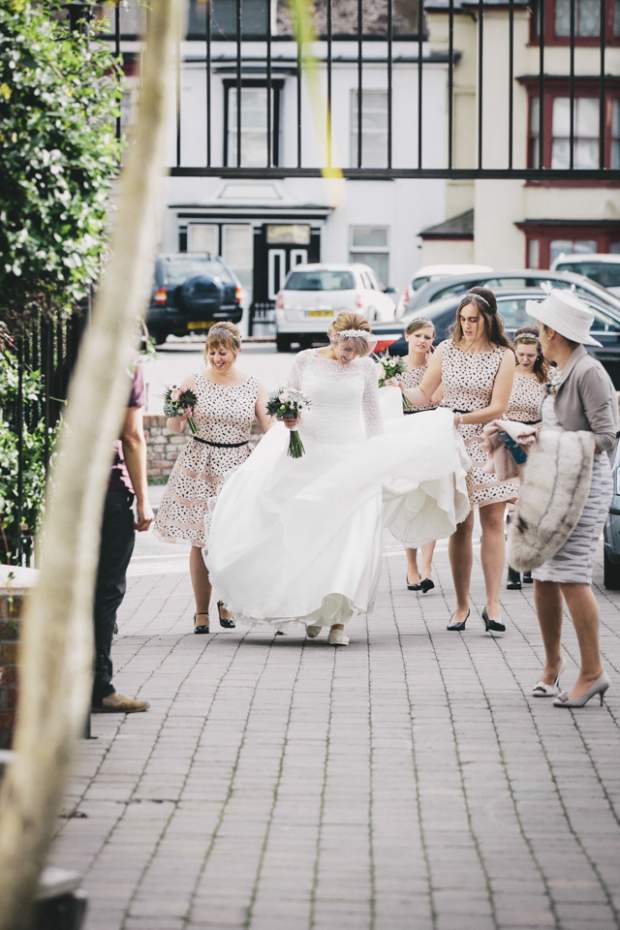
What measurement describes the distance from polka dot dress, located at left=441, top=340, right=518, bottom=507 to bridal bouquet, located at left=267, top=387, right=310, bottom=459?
0.93m

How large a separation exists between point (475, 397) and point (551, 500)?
266 centimetres

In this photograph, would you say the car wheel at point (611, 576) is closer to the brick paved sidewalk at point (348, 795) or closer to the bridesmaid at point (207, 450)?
the brick paved sidewalk at point (348, 795)

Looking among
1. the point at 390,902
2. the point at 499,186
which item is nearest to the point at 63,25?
the point at 390,902

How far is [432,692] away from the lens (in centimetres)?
778

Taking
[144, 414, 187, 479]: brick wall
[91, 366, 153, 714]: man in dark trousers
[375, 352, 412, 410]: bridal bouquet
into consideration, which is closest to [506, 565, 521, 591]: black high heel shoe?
[375, 352, 412, 410]: bridal bouquet

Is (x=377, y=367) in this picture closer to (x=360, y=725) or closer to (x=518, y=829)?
(x=360, y=725)

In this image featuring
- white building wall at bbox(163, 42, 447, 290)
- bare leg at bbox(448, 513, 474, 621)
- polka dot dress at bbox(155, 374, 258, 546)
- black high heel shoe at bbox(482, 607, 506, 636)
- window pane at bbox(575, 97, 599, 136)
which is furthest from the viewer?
white building wall at bbox(163, 42, 447, 290)

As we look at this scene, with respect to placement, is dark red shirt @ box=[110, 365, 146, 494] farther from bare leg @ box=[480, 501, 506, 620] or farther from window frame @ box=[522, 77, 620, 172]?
window frame @ box=[522, 77, 620, 172]

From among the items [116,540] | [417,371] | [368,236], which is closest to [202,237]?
[368,236]

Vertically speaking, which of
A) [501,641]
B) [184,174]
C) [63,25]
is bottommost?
[501,641]

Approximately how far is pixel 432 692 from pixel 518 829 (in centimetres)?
233

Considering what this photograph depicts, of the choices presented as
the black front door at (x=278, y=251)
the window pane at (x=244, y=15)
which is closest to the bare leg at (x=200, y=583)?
the window pane at (x=244, y=15)

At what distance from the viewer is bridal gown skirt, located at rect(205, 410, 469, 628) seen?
364 inches

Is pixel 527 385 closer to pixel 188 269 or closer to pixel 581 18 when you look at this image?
pixel 188 269
